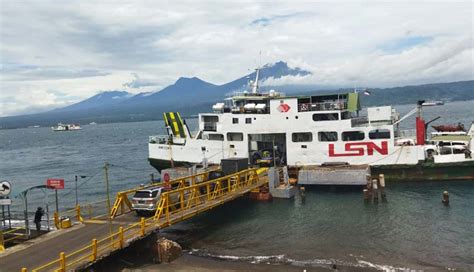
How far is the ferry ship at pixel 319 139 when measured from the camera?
39.7 m

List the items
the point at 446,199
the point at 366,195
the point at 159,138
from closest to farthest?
the point at 446,199 < the point at 366,195 < the point at 159,138

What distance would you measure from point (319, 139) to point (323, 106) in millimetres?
3250

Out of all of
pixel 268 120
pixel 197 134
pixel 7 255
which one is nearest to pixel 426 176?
pixel 268 120

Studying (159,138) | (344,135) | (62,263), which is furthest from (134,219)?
(159,138)

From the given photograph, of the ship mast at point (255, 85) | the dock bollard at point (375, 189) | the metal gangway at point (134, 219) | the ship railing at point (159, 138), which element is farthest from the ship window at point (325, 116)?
the ship railing at point (159, 138)

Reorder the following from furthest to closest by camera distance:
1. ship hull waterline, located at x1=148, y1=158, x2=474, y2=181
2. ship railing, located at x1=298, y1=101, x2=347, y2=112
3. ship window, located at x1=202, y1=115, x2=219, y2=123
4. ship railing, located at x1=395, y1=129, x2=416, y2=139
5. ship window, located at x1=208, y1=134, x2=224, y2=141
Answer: ship window, located at x1=202, y1=115, x2=219, y2=123 < ship window, located at x1=208, y1=134, x2=224, y2=141 < ship railing, located at x1=395, y1=129, x2=416, y2=139 < ship railing, located at x1=298, y1=101, x2=347, y2=112 < ship hull waterline, located at x1=148, y1=158, x2=474, y2=181

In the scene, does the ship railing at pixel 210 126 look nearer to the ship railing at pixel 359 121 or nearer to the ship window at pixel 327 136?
the ship window at pixel 327 136

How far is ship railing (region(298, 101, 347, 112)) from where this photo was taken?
137 ft

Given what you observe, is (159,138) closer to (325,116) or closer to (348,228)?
(325,116)

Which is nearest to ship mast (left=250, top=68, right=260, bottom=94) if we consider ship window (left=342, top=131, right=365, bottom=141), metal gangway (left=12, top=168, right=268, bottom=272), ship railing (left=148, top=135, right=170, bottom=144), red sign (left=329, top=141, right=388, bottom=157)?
red sign (left=329, top=141, right=388, bottom=157)

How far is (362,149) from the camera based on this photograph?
1593 inches

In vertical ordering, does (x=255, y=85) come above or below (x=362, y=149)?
above

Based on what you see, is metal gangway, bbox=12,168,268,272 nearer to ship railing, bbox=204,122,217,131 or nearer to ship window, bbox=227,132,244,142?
ship window, bbox=227,132,244,142

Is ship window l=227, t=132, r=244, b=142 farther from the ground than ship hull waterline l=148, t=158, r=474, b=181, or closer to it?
farther from the ground
